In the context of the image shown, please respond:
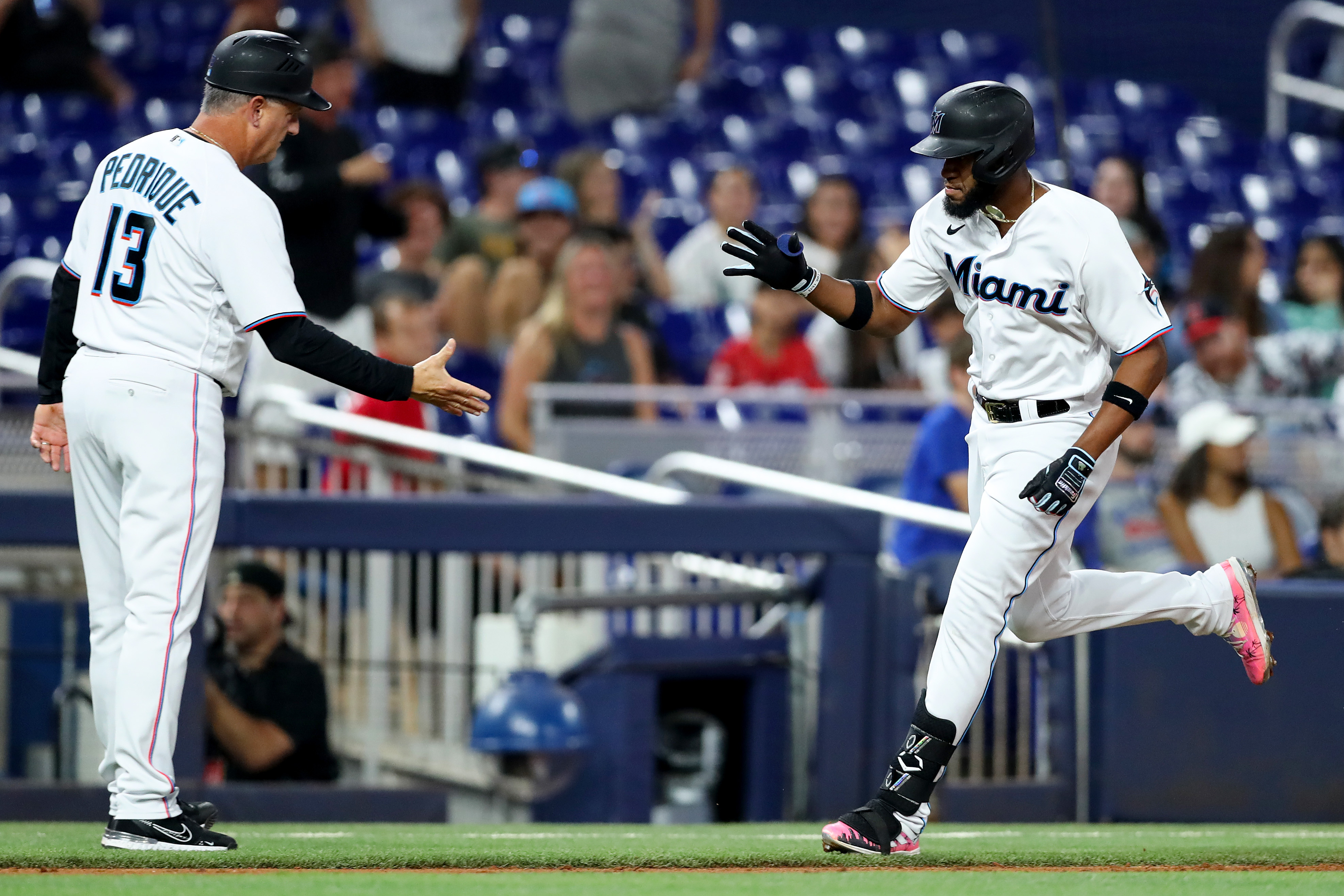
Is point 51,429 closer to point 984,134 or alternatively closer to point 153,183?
point 153,183

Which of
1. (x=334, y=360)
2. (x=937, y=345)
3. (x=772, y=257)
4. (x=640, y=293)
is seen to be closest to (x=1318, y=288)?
(x=937, y=345)

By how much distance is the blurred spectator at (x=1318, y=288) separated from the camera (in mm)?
9625

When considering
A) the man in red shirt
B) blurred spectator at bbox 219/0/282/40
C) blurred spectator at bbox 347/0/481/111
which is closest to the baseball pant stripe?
the man in red shirt

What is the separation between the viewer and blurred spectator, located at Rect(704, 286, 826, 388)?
336 inches

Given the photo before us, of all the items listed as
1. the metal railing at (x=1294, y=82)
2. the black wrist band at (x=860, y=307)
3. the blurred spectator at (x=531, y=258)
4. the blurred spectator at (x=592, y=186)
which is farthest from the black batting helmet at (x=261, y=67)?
the metal railing at (x=1294, y=82)

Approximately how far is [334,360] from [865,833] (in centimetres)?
149

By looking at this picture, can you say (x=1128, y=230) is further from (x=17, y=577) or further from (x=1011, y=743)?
(x=17, y=577)

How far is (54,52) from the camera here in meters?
10.7

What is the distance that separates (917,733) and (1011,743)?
240cm

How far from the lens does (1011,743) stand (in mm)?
6355

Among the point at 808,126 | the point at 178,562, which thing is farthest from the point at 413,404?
the point at 808,126

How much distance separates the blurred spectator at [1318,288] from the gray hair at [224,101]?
691 cm

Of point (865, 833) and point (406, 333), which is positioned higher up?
point (406, 333)

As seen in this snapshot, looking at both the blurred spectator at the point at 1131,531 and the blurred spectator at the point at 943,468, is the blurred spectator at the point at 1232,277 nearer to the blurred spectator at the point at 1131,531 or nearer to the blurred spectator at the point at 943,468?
the blurred spectator at the point at 1131,531
